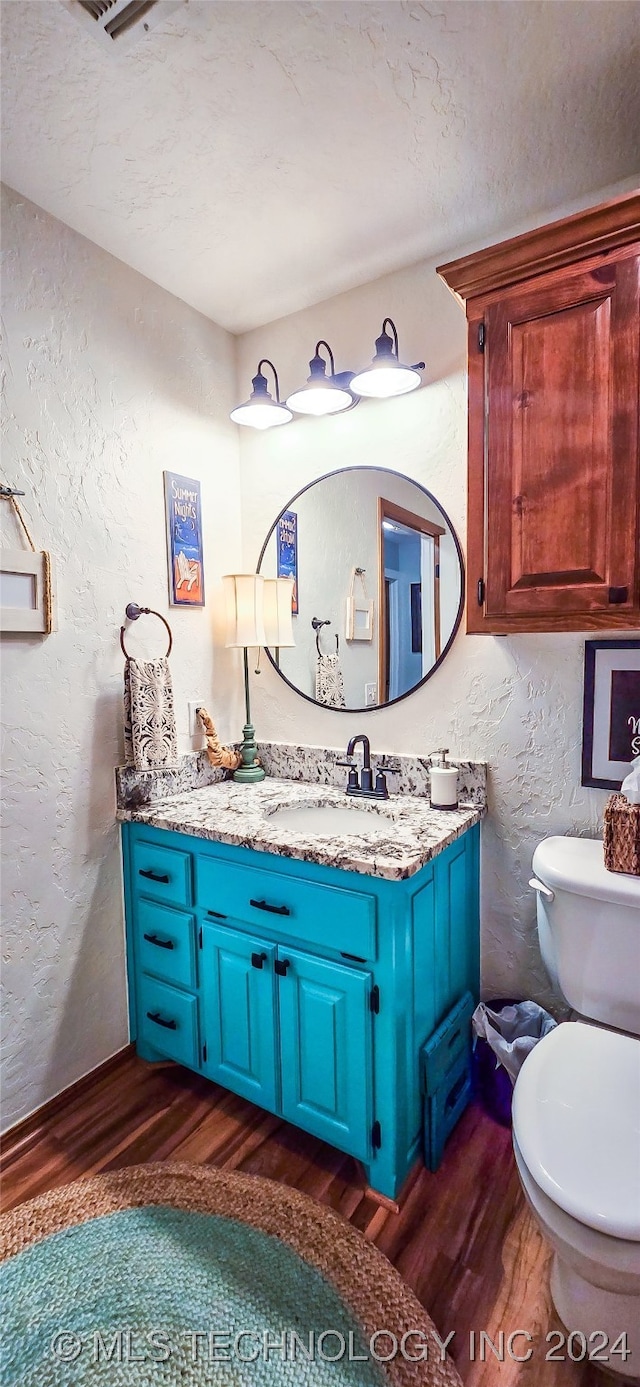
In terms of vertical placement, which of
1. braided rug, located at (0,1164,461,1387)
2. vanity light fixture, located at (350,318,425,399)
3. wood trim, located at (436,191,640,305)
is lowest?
braided rug, located at (0,1164,461,1387)

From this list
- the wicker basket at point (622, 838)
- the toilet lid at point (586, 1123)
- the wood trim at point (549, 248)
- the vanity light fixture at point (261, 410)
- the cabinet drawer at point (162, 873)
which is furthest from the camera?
the vanity light fixture at point (261, 410)

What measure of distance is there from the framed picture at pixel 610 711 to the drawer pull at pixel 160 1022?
1383 millimetres

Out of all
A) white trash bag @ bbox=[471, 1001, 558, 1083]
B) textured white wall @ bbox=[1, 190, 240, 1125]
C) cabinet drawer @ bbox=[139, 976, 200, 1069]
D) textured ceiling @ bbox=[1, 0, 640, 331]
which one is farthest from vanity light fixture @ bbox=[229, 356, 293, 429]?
white trash bag @ bbox=[471, 1001, 558, 1083]

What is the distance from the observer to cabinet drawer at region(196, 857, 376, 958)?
1346mm

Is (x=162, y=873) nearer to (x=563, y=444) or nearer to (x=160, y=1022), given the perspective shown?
(x=160, y=1022)

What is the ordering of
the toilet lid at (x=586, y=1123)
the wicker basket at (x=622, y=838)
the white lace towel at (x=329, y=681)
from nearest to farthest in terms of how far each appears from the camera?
the toilet lid at (x=586, y=1123)
the wicker basket at (x=622, y=838)
the white lace towel at (x=329, y=681)

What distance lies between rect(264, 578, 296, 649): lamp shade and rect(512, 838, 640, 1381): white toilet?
1.10m

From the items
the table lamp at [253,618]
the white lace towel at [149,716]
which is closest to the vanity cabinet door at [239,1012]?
the white lace towel at [149,716]

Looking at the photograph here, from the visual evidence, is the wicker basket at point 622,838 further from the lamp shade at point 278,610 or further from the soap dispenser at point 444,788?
the lamp shade at point 278,610

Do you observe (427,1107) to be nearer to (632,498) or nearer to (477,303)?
(632,498)

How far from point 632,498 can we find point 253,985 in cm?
147

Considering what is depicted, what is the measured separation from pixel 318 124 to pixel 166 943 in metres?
2.13

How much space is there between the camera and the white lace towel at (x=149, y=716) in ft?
5.80

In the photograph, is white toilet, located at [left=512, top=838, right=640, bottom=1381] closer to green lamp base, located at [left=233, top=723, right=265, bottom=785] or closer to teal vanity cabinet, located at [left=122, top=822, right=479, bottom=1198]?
teal vanity cabinet, located at [left=122, top=822, right=479, bottom=1198]
